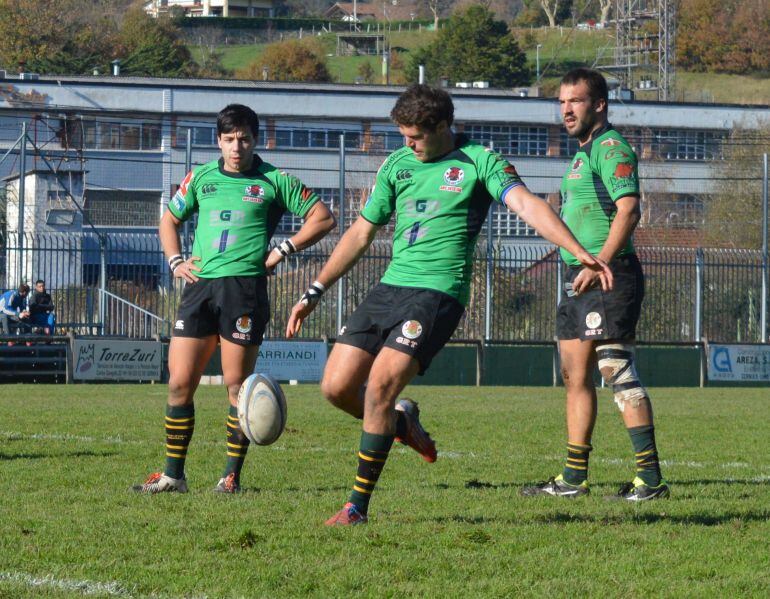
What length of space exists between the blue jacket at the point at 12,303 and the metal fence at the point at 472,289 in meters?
0.50

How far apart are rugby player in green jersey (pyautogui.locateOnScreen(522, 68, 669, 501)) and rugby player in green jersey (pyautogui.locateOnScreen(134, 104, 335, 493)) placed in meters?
1.45

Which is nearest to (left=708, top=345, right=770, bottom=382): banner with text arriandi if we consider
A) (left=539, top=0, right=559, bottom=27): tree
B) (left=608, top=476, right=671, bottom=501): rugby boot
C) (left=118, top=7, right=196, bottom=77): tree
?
(left=608, top=476, right=671, bottom=501): rugby boot

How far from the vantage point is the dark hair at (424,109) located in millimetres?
6082

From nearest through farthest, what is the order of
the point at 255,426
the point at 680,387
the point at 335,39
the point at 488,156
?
the point at 488,156 < the point at 255,426 < the point at 680,387 < the point at 335,39

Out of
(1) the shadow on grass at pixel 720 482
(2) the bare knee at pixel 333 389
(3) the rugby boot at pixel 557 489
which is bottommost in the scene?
(1) the shadow on grass at pixel 720 482

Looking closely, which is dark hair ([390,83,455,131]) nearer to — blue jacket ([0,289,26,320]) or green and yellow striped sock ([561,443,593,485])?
green and yellow striped sock ([561,443,593,485])

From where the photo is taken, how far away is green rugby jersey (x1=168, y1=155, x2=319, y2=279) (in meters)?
7.41

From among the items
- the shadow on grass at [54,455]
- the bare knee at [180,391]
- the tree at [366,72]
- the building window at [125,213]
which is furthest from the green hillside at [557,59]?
the bare knee at [180,391]

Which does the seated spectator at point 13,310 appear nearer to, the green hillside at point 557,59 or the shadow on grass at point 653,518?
the shadow on grass at point 653,518

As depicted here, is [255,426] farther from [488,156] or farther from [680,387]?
[680,387]

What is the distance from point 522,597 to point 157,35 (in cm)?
8965

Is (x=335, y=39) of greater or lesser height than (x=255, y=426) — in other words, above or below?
above

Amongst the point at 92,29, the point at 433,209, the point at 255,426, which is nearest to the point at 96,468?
the point at 255,426

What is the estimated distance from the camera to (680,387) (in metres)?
24.2
